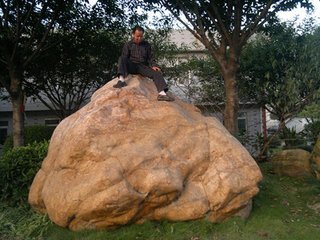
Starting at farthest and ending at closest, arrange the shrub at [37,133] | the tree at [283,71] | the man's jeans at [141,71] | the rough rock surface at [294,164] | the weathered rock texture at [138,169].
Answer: the shrub at [37,133] < the tree at [283,71] < the rough rock surface at [294,164] < the man's jeans at [141,71] < the weathered rock texture at [138,169]

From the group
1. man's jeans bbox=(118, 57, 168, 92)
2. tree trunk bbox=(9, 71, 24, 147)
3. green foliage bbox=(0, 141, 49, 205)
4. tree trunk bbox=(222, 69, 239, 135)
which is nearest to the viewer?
man's jeans bbox=(118, 57, 168, 92)

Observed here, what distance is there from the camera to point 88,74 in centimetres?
1706

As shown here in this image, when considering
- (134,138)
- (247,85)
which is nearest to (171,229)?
(134,138)

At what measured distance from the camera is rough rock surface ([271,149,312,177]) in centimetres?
979

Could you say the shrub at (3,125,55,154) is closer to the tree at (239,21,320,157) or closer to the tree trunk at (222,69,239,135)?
the tree at (239,21,320,157)

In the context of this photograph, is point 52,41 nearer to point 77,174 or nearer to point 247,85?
point 247,85

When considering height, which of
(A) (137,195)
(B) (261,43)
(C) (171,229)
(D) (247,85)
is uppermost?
(B) (261,43)

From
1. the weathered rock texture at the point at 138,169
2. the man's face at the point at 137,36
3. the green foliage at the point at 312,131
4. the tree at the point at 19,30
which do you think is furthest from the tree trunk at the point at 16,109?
the green foliage at the point at 312,131

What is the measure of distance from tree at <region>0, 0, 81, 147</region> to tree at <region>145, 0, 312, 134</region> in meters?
2.87

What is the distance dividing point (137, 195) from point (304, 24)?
10.2m

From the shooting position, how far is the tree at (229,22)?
10797 mm

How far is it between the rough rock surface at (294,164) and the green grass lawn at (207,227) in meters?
1.89

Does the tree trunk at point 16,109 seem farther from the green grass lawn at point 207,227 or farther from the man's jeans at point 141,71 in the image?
the man's jeans at point 141,71

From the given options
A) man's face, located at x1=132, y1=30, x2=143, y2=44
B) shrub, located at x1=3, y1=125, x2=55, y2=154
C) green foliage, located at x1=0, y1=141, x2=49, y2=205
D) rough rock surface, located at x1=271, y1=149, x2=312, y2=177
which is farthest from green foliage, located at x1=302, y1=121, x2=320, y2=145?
shrub, located at x1=3, y1=125, x2=55, y2=154
